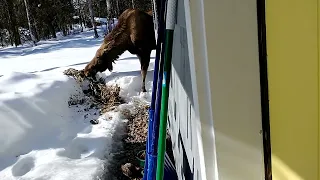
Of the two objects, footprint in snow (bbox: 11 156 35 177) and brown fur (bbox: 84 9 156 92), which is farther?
brown fur (bbox: 84 9 156 92)

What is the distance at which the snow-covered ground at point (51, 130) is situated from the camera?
3.08 m

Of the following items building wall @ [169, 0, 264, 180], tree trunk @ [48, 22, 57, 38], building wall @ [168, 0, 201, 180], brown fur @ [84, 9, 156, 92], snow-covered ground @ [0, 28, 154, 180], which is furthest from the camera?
tree trunk @ [48, 22, 57, 38]

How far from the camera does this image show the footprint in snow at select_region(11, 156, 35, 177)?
3.11 meters

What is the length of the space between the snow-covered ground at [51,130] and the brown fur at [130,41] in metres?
0.36

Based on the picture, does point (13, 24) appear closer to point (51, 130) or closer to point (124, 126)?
point (51, 130)

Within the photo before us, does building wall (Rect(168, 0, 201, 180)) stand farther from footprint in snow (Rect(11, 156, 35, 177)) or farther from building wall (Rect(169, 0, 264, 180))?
footprint in snow (Rect(11, 156, 35, 177))

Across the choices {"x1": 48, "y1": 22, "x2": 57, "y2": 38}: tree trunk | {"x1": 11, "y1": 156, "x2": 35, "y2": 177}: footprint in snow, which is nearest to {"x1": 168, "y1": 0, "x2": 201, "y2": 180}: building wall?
{"x1": 11, "y1": 156, "x2": 35, "y2": 177}: footprint in snow

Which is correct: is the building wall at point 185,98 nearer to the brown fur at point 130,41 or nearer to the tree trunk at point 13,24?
the brown fur at point 130,41

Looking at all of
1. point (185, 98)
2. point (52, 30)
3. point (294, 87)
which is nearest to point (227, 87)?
point (294, 87)

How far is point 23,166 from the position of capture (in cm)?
321

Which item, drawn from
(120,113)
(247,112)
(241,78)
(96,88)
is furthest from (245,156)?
(96,88)

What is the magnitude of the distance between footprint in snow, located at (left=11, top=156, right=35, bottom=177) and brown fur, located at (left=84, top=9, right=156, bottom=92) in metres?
2.75

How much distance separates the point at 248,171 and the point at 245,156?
61mm

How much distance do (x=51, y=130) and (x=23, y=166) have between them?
1014 millimetres
